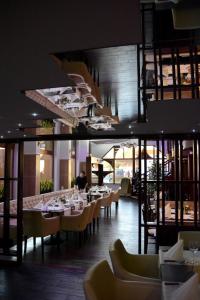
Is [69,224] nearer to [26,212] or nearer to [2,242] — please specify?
[26,212]

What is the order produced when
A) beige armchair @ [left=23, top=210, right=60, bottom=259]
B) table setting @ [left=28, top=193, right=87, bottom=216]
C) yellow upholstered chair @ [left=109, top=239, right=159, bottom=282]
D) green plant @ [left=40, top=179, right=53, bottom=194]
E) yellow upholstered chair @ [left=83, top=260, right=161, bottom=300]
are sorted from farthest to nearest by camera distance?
→ green plant @ [left=40, top=179, right=53, bottom=194], table setting @ [left=28, top=193, right=87, bottom=216], beige armchair @ [left=23, top=210, right=60, bottom=259], yellow upholstered chair @ [left=109, top=239, right=159, bottom=282], yellow upholstered chair @ [left=83, top=260, right=161, bottom=300]

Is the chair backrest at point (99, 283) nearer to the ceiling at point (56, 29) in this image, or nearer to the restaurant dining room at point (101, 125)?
the restaurant dining room at point (101, 125)

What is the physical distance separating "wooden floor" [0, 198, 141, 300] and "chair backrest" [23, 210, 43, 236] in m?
0.50

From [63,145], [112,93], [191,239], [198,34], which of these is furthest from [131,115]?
[191,239]

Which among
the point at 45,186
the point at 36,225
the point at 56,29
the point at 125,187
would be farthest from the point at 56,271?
the point at 125,187

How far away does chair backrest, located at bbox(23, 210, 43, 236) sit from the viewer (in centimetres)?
673

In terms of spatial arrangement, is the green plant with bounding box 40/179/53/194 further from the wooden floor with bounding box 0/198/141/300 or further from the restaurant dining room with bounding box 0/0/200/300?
the wooden floor with bounding box 0/198/141/300

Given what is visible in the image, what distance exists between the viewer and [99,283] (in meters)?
2.88

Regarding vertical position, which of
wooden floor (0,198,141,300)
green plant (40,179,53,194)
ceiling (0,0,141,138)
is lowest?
wooden floor (0,198,141,300)

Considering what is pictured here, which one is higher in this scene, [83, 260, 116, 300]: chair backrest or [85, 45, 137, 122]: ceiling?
[85, 45, 137, 122]: ceiling

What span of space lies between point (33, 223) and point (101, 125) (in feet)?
9.00

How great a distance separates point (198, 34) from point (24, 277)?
5037mm

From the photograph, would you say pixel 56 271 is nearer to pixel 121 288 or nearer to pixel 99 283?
pixel 121 288

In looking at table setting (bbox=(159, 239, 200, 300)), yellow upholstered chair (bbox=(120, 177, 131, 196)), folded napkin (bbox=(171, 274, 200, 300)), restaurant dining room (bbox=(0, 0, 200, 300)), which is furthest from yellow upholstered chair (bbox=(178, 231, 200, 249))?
yellow upholstered chair (bbox=(120, 177, 131, 196))
